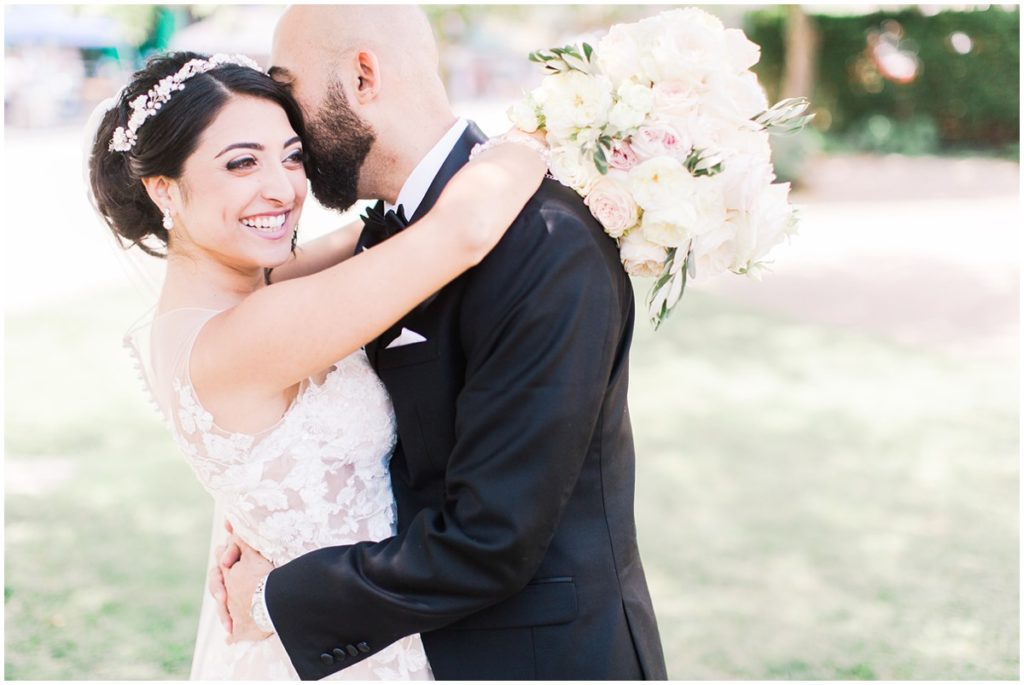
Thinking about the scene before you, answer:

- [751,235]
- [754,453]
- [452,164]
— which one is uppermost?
[452,164]

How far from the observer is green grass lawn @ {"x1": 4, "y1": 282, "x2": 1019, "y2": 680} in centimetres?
502

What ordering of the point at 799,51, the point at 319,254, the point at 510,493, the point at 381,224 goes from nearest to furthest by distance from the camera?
the point at 510,493 → the point at 381,224 → the point at 319,254 → the point at 799,51

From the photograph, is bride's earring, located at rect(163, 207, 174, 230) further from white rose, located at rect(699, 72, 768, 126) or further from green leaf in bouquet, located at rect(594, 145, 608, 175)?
white rose, located at rect(699, 72, 768, 126)

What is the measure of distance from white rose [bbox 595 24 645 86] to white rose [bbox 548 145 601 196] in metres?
0.18

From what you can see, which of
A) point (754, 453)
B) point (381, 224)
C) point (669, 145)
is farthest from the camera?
point (754, 453)

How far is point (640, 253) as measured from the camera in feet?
7.02

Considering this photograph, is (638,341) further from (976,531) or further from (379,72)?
(379,72)

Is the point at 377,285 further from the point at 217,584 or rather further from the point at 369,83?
the point at 217,584

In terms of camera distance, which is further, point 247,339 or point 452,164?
point 452,164

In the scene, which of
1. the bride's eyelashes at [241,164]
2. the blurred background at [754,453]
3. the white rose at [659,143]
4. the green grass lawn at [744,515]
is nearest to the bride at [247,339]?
the bride's eyelashes at [241,164]

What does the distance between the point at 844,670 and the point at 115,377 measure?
708 centimetres

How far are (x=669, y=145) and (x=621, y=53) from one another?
0.24 metres

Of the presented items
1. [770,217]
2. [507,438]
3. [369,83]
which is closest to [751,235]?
[770,217]

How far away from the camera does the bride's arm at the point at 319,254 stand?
3082 mm
